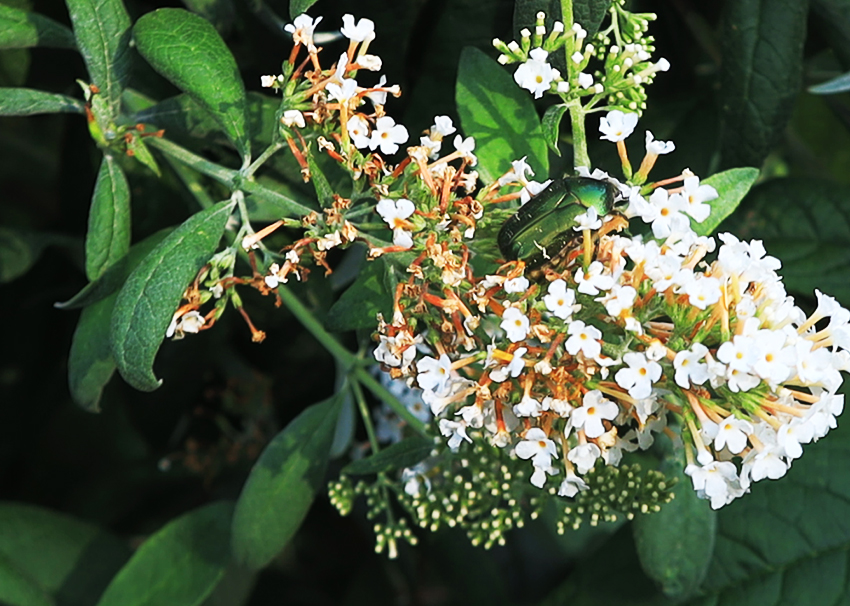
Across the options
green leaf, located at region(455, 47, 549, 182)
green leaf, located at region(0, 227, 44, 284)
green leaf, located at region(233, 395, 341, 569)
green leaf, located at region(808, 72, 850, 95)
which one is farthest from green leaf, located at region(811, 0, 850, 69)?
green leaf, located at region(0, 227, 44, 284)

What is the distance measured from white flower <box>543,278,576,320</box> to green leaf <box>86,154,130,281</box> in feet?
1.60

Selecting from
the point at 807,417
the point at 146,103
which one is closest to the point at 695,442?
the point at 807,417

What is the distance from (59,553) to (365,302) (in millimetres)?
917

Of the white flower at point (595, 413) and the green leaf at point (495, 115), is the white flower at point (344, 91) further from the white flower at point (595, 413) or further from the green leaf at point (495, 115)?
the white flower at point (595, 413)

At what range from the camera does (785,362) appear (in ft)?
2.21

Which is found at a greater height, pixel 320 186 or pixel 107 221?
pixel 320 186

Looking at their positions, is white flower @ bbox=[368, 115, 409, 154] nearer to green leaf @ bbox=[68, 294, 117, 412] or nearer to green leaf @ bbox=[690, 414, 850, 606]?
green leaf @ bbox=[68, 294, 117, 412]

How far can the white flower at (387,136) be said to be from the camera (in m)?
0.77

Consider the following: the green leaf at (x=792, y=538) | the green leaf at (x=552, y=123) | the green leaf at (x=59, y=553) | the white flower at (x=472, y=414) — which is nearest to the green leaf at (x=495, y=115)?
the green leaf at (x=552, y=123)

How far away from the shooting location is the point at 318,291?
1.08 metres

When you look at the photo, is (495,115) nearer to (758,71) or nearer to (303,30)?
(303,30)

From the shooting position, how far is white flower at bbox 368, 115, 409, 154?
769 millimetres

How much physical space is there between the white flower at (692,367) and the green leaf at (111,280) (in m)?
0.59

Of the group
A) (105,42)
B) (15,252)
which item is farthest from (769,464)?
(15,252)
